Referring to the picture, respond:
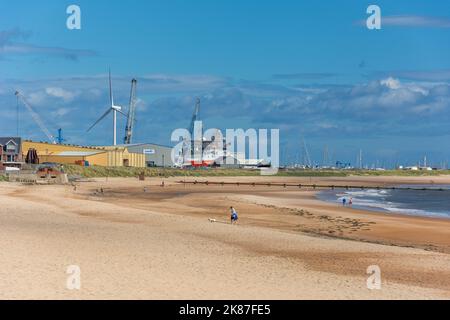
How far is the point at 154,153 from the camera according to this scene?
171m

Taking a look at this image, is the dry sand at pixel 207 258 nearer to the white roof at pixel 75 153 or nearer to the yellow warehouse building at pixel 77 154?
the yellow warehouse building at pixel 77 154

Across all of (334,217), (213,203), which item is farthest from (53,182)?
(334,217)

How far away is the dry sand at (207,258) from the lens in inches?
579

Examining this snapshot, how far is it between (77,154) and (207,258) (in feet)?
364

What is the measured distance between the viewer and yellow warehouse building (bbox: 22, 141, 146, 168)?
4791 inches

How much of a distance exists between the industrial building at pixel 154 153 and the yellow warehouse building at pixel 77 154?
16083mm

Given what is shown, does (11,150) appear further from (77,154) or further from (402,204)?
(402,204)

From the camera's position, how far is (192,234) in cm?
2577

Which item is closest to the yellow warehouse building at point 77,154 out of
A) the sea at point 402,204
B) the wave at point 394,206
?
the sea at point 402,204

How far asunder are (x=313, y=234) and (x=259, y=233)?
3.02m

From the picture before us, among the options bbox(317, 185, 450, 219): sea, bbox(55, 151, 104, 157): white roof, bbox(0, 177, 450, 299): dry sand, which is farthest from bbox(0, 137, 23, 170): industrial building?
bbox(0, 177, 450, 299): dry sand

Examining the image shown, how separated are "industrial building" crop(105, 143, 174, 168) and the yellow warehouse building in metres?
16.1

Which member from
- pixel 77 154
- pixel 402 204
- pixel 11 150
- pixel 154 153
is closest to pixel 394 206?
pixel 402 204
